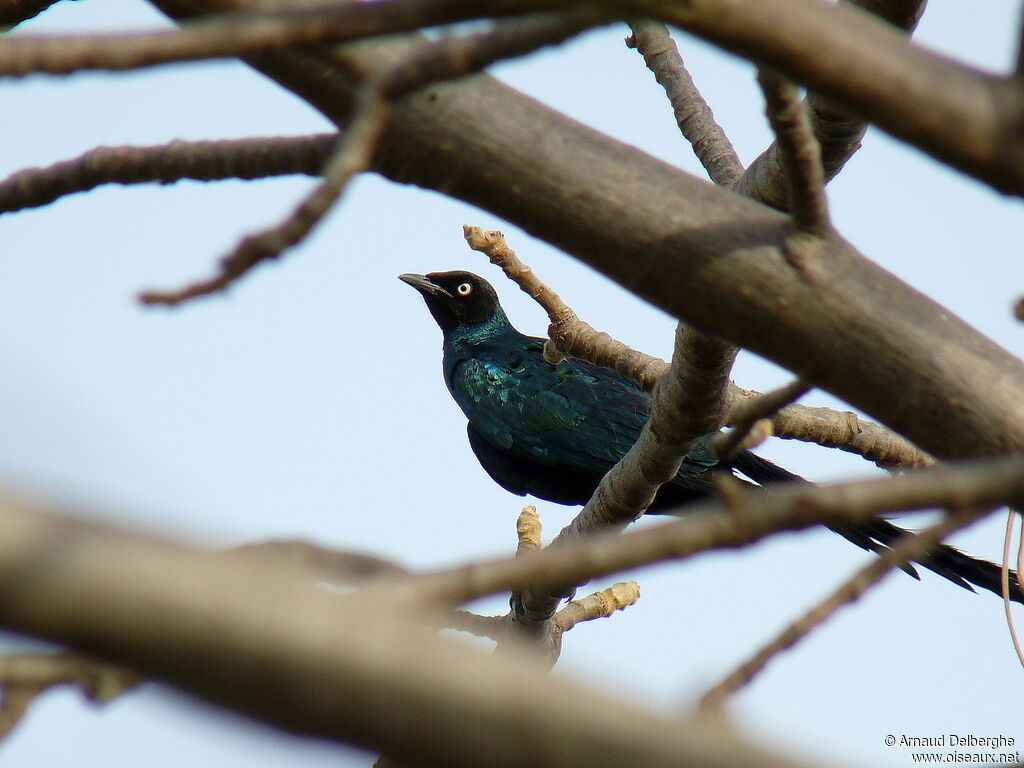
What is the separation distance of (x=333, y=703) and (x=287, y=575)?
0.13m

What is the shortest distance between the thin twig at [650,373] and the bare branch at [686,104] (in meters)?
0.84

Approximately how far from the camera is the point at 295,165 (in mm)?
1775

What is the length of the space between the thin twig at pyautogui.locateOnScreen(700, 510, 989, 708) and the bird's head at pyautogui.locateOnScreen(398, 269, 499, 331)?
21.4 ft

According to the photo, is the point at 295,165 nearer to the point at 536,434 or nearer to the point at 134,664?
the point at 134,664

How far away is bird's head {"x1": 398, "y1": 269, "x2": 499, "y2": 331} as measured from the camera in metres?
7.92

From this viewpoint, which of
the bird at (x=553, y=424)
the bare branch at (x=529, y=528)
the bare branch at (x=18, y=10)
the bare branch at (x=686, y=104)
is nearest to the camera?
the bare branch at (x=18, y=10)

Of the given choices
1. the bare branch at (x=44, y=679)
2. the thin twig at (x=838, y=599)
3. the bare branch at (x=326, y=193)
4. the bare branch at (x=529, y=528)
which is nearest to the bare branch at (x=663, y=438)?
the bare branch at (x=529, y=528)

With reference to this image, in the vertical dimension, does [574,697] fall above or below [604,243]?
below

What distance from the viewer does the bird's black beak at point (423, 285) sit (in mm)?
7992

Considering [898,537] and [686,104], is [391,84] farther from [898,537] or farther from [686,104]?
[898,537]

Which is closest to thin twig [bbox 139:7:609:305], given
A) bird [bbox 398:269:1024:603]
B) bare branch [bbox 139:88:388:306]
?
bare branch [bbox 139:88:388:306]

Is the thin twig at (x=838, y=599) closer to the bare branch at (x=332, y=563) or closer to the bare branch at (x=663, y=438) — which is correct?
the bare branch at (x=332, y=563)

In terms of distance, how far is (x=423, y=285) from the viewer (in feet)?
26.3

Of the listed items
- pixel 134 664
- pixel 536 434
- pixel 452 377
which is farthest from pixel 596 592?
pixel 134 664
